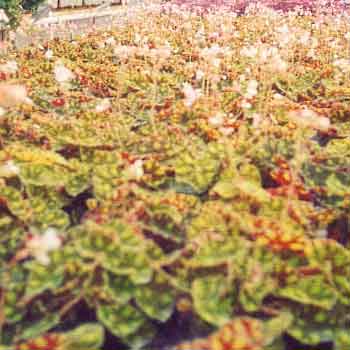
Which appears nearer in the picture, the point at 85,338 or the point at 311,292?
the point at 85,338

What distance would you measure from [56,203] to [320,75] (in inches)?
116

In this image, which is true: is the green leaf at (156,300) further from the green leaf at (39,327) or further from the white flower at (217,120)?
the white flower at (217,120)

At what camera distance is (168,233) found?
1.99 m

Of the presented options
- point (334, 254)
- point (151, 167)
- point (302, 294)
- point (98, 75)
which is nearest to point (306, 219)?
point (334, 254)

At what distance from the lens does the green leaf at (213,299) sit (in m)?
1.64

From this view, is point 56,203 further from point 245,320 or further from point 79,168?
point 245,320

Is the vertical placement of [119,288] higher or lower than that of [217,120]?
lower

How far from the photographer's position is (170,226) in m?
2.01

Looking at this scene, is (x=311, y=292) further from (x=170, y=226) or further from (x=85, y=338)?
(x=85, y=338)

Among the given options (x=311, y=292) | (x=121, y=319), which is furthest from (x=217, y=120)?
(x=121, y=319)

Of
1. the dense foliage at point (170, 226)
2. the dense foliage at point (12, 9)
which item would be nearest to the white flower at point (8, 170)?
the dense foliage at point (170, 226)

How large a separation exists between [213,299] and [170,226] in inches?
15.4

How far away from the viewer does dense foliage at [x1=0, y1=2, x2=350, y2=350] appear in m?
1.69

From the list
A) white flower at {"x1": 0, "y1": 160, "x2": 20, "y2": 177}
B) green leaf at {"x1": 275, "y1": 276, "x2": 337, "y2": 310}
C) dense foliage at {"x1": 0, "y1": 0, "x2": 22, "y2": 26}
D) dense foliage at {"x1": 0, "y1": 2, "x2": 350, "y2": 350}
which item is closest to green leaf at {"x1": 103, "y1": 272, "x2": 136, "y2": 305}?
dense foliage at {"x1": 0, "y1": 2, "x2": 350, "y2": 350}
